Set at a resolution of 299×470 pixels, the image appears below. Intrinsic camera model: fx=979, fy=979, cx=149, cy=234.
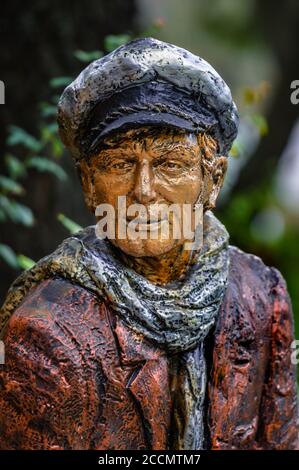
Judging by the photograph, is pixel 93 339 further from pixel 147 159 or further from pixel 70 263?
pixel 147 159

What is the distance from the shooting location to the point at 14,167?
4125mm

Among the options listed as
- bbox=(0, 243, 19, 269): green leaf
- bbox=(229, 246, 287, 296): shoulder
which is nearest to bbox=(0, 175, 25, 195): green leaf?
bbox=(0, 243, 19, 269): green leaf

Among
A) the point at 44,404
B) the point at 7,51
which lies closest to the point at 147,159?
the point at 44,404

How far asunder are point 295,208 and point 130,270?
549 cm

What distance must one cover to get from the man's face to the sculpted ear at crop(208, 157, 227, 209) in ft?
0.23

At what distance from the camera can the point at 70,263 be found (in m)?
2.35

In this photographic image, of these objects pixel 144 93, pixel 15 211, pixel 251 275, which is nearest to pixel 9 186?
pixel 15 211

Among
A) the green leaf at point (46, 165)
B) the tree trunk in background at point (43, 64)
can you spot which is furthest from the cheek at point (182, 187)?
the tree trunk in background at point (43, 64)

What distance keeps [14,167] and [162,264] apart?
187 centimetres

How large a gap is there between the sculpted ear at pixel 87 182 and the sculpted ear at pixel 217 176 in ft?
0.95

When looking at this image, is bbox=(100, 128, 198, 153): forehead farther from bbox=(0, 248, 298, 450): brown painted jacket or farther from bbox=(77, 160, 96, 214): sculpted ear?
bbox=(0, 248, 298, 450): brown painted jacket

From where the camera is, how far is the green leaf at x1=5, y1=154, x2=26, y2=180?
4148 millimetres

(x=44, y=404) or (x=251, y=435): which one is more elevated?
(x=44, y=404)

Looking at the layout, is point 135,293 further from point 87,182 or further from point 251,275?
point 251,275
